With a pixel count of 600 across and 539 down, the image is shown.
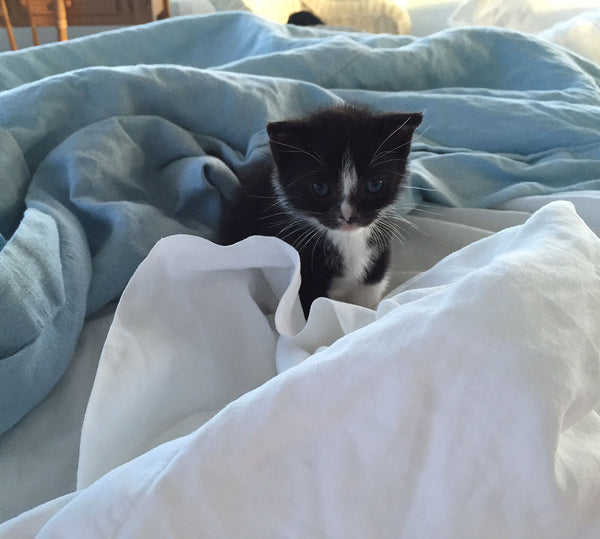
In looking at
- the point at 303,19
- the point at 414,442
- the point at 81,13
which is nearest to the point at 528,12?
the point at 303,19

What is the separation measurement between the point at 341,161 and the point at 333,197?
0.06 meters

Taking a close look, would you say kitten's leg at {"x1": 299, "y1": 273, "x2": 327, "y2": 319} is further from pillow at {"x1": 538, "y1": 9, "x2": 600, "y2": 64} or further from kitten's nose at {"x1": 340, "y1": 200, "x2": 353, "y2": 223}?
pillow at {"x1": 538, "y1": 9, "x2": 600, "y2": 64}

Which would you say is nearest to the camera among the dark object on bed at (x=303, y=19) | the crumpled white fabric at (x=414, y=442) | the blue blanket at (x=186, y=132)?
the crumpled white fabric at (x=414, y=442)

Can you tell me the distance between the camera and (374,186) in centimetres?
87

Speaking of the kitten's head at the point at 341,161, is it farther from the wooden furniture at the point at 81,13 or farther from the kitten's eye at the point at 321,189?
the wooden furniture at the point at 81,13

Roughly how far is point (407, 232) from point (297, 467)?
68 cm

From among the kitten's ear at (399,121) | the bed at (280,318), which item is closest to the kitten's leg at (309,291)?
the bed at (280,318)

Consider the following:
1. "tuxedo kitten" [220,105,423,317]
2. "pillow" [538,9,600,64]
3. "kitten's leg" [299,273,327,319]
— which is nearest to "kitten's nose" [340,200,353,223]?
"tuxedo kitten" [220,105,423,317]

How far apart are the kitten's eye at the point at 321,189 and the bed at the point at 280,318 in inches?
6.9

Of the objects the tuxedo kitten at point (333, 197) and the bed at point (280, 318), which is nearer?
the bed at point (280, 318)

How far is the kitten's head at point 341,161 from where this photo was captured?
2.73ft

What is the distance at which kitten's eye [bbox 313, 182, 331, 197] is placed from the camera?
86cm

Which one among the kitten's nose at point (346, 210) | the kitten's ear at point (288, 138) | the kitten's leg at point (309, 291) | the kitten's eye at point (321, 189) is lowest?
the kitten's leg at point (309, 291)

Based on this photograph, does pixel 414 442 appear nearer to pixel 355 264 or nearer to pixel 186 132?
pixel 355 264
